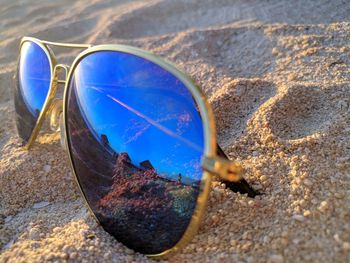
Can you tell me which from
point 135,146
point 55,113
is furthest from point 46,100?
point 135,146

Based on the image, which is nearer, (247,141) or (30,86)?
(247,141)

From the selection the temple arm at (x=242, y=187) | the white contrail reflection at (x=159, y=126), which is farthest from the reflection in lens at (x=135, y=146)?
the temple arm at (x=242, y=187)

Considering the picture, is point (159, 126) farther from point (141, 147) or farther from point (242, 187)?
point (242, 187)

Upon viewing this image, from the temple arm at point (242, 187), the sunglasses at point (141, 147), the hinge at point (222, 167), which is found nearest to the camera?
the hinge at point (222, 167)

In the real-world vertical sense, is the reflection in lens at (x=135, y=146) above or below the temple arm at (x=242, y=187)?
above

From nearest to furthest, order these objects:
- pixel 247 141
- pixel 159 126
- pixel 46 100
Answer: pixel 159 126
pixel 247 141
pixel 46 100

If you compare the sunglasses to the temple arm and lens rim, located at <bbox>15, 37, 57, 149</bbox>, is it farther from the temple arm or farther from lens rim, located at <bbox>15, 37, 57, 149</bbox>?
lens rim, located at <bbox>15, 37, 57, 149</bbox>

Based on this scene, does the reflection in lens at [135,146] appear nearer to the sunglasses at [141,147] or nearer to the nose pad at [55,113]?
the sunglasses at [141,147]
